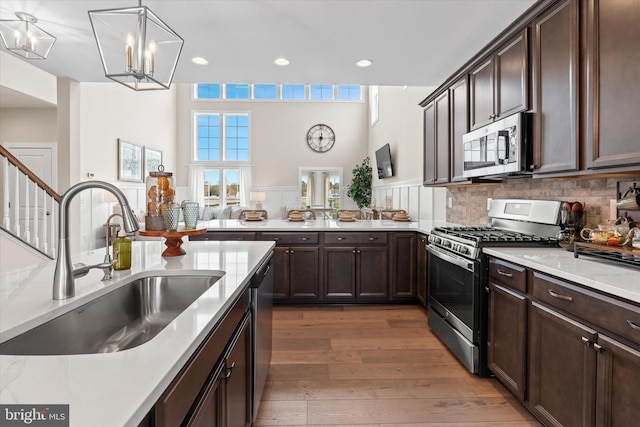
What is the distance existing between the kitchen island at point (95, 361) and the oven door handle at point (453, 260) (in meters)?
1.60

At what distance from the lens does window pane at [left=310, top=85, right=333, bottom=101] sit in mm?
11156

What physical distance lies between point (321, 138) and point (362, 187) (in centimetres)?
223

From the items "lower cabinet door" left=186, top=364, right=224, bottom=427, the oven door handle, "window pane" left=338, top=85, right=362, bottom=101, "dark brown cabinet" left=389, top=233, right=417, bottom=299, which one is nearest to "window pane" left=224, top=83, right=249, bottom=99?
"window pane" left=338, top=85, right=362, bottom=101

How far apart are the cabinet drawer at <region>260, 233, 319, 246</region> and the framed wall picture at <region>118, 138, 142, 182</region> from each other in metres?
5.45

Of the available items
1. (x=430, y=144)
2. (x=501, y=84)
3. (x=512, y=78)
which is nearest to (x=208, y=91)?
(x=430, y=144)

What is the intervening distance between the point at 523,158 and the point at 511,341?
113 centimetres

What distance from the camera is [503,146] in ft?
8.07

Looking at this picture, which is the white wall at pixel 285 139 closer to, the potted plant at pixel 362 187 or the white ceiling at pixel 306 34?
the potted plant at pixel 362 187

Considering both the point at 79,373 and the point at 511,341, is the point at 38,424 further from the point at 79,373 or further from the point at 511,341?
the point at 511,341

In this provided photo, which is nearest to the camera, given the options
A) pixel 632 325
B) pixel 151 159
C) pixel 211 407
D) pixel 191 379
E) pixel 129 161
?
pixel 191 379

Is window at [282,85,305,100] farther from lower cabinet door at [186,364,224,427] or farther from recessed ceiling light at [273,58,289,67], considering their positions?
lower cabinet door at [186,364,224,427]

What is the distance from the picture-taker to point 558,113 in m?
2.03

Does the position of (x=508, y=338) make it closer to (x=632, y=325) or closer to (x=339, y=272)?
(x=632, y=325)

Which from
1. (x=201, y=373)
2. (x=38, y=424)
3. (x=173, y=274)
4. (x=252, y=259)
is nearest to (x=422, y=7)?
(x=252, y=259)
